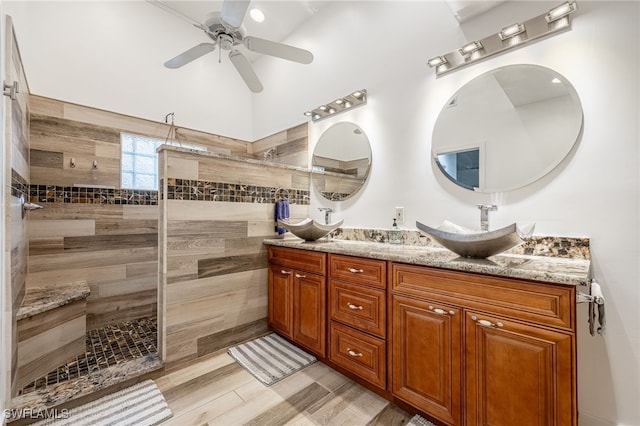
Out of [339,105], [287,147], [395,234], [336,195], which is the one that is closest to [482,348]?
[395,234]

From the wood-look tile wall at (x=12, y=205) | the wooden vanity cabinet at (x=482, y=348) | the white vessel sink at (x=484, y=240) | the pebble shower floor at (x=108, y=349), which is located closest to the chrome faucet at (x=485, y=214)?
the white vessel sink at (x=484, y=240)

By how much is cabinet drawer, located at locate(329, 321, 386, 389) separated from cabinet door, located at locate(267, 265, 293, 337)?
51 cm

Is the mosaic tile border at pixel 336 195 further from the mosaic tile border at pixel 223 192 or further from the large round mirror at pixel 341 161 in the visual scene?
the mosaic tile border at pixel 223 192

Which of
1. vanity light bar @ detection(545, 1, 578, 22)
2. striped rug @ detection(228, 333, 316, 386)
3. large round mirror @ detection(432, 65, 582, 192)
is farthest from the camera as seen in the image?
striped rug @ detection(228, 333, 316, 386)

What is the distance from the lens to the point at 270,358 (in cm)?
217

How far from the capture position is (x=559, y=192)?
5.14 ft

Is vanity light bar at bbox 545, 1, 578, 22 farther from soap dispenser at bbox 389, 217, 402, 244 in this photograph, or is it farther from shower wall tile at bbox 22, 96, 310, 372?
shower wall tile at bbox 22, 96, 310, 372

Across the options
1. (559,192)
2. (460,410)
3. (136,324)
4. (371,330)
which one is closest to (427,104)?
(559,192)

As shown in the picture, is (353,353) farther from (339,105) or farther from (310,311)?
(339,105)

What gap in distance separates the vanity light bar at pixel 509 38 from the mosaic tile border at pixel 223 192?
1.73 metres

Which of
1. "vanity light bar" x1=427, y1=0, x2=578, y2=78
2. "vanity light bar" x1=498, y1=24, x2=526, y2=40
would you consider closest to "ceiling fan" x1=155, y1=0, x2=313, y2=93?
"vanity light bar" x1=427, y1=0, x2=578, y2=78

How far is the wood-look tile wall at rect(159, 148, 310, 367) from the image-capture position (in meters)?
2.01

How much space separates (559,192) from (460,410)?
1336mm

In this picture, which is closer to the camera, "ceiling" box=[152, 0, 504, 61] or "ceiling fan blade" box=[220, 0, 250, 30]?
"ceiling fan blade" box=[220, 0, 250, 30]
